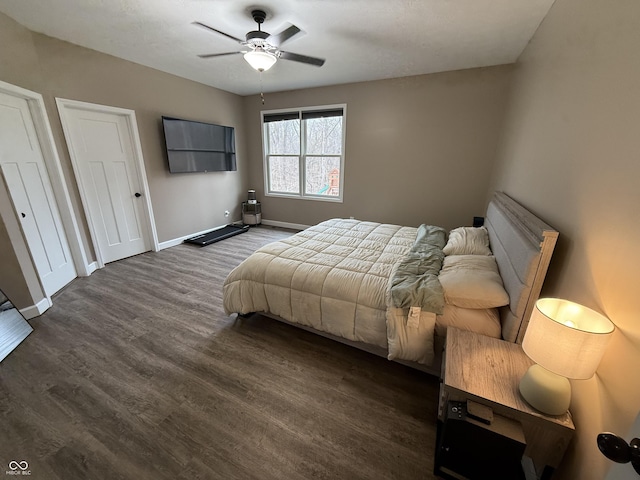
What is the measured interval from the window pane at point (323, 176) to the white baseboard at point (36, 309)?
4068mm

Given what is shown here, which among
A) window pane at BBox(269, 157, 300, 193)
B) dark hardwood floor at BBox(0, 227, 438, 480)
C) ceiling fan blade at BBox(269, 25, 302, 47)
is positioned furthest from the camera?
window pane at BBox(269, 157, 300, 193)

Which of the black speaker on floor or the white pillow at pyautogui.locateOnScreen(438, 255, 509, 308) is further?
the white pillow at pyautogui.locateOnScreen(438, 255, 509, 308)

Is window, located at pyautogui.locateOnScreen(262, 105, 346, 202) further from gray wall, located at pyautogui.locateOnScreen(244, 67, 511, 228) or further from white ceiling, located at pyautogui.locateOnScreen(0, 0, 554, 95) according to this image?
white ceiling, located at pyautogui.locateOnScreen(0, 0, 554, 95)

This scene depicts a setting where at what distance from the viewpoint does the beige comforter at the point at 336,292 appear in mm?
1736

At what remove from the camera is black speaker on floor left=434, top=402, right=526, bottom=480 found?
1039mm

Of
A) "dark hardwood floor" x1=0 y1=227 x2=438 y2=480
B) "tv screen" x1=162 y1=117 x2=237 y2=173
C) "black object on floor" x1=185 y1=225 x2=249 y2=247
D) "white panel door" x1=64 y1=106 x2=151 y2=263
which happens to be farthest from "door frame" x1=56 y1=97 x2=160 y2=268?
"dark hardwood floor" x1=0 y1=227 x2=438 y2=480

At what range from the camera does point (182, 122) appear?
4184mm

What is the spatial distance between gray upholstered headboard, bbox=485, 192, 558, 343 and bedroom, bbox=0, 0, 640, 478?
0.35 ft

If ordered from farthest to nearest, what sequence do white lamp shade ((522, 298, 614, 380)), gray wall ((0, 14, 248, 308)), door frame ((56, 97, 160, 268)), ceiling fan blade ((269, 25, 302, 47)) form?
door frame ((56, 97, 160, 268)), gray wall ((0, 14, 248, 308)), ceiling fan blade ((269, 25, 302, 47)), white lamp shade ((522, 298, 614, 380))

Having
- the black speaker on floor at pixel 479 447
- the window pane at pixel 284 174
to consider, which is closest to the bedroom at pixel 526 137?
the black speaker on floor at pixel 479 447

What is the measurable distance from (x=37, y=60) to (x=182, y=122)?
5.36 ft

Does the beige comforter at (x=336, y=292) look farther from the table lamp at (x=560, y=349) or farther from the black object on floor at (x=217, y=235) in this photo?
the black object on floor at (x=217, y=235)

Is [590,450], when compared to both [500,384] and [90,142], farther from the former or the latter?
[90,142]

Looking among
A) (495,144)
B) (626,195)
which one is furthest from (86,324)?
(495,144)
